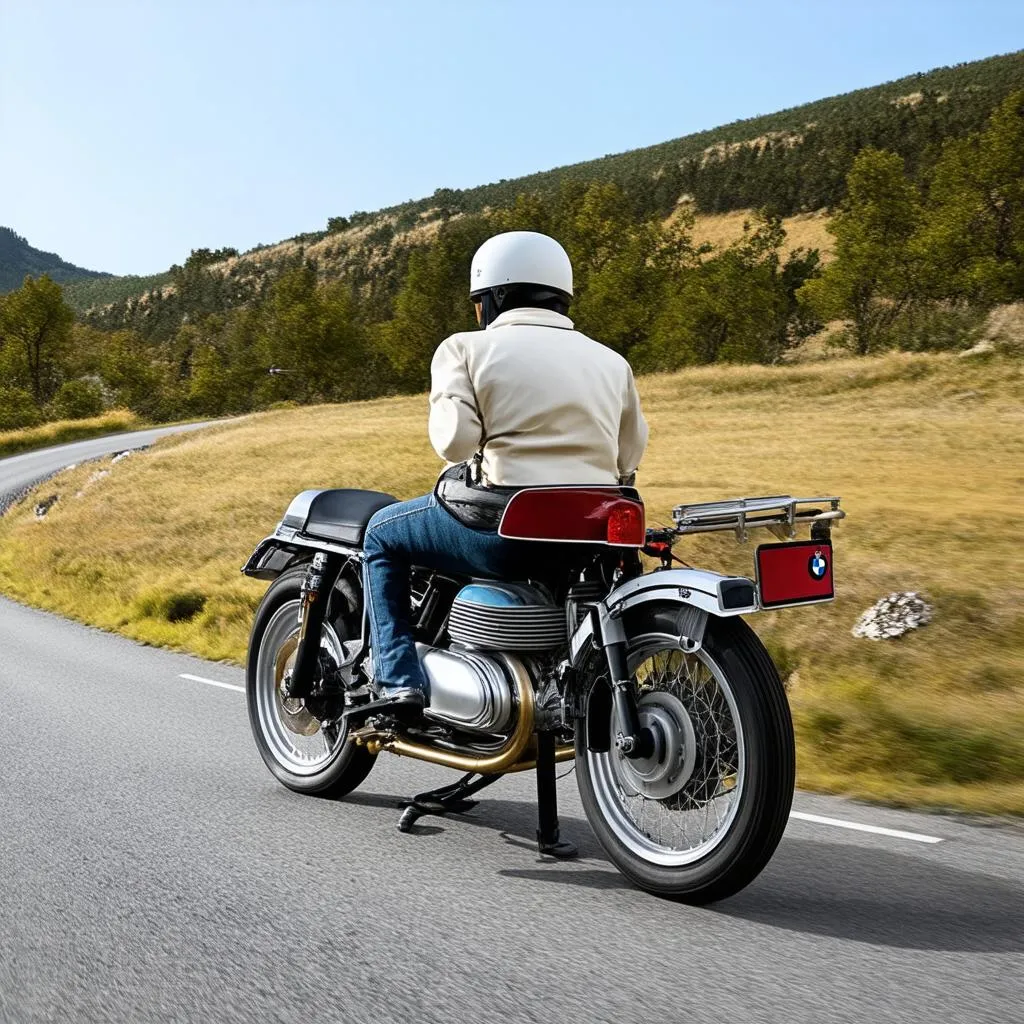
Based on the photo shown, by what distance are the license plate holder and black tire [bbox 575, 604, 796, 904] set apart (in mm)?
145

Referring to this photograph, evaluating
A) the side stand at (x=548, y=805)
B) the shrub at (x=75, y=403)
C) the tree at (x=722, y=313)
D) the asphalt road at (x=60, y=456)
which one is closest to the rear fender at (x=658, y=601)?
the side stand at (x=548, y=805)

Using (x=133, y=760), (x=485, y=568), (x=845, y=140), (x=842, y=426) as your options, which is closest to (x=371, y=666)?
(x=485, y=568)

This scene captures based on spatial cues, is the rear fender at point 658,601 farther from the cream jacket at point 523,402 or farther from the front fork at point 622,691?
Result: the cream jacket at point 523,402

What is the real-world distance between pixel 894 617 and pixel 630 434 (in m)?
5.58

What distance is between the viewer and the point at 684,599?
369cm

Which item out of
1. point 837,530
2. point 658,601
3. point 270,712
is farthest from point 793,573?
point 837,530

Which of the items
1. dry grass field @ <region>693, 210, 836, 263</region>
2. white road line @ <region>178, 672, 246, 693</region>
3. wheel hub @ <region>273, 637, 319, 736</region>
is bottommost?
white road line @ <region>178, 672, 246, 693</region>

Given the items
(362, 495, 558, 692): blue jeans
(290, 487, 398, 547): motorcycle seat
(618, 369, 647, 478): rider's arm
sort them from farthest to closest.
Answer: (290, 487, 398, 547): motorcycle seat, (618, 369, 647, 478): rider's arm, (362, 495, 558, 692): blue jeans

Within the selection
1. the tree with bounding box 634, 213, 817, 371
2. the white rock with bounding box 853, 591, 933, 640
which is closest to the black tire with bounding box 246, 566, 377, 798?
the white rock with bounding box 853, 591, 933, 640

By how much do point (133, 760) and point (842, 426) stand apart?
21.8 m

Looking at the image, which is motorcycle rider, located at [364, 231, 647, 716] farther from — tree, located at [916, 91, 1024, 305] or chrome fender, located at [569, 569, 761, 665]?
tree, located at [916, 91, 1024, 305]

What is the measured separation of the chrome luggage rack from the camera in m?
3.88

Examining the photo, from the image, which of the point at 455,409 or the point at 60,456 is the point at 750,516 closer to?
the point at 455,409

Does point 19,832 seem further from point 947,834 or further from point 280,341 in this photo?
point 280,341
